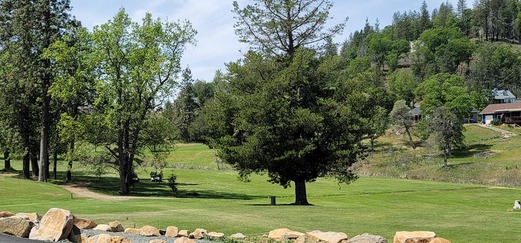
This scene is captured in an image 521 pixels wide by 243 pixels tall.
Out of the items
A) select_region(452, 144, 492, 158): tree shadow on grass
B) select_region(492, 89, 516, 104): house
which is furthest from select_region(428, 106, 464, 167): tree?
select_region(492, 89, 516, 104): house

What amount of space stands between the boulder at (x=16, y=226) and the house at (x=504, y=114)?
4562 inches

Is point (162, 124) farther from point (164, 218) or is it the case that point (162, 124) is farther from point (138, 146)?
point (164, 218)

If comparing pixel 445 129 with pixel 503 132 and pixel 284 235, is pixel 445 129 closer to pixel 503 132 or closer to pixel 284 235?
pixel 503 132

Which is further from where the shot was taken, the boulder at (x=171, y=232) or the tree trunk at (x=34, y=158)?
the tree trunk at (x=34, y=158)

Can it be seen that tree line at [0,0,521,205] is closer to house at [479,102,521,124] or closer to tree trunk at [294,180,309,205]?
tree trunk at [294,180,309,205]

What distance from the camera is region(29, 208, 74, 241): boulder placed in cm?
1377

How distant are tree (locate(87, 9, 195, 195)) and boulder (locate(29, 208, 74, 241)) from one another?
2537cm

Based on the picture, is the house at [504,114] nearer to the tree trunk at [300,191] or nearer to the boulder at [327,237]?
the tree trunk at [300,191]

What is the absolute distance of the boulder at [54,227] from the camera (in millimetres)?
13766

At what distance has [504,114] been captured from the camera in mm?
116438

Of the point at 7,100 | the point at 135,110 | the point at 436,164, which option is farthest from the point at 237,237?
the point at 436,164

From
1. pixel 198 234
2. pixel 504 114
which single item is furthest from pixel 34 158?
pixel 504 114

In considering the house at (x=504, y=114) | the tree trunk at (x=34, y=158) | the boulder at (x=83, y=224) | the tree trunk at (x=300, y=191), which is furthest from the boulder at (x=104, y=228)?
the house at (x=504, y=114)

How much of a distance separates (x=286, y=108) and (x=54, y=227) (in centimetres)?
1488
